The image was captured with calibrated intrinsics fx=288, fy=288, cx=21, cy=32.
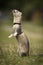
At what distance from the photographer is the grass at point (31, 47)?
1279 mm

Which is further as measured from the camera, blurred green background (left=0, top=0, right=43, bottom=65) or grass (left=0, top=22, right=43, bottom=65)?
blurred green background (left=0, top=0, right=43, bottom=65)

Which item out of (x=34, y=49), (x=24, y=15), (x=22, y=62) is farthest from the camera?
(x=24, y=15)

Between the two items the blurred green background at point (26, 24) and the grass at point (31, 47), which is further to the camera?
the blurred green background at point (26, 24)

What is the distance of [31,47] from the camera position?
4.75 ft

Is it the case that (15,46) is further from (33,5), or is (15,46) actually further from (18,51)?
(33,5)

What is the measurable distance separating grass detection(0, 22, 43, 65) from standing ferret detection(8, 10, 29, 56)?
0.03m

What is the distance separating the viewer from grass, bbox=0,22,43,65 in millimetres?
1279

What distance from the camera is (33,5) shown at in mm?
1693

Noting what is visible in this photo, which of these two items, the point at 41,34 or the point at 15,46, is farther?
the point at 41,34

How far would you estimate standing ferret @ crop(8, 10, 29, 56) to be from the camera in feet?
4.26

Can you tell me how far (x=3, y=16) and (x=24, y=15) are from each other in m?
0.12

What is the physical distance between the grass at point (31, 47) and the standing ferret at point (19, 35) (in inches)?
1.2

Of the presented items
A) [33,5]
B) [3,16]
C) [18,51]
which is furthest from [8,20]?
[18,51]

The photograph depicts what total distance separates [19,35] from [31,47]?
15 cm
